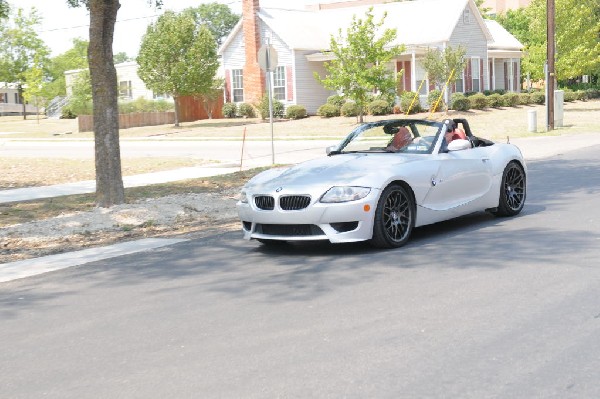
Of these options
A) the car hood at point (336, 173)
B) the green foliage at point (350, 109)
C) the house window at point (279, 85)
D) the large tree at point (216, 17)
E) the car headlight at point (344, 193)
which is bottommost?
the car headlight at point (344, 193)

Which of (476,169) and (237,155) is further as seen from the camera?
(237,155)

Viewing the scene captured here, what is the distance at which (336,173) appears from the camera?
30.3 feet

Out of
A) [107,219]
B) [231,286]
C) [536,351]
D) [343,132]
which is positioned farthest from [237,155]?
[536,351]

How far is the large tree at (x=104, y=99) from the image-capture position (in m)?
13.6

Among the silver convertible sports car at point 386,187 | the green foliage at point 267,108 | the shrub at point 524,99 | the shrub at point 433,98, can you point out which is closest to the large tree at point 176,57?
the green foliage at point 267,108

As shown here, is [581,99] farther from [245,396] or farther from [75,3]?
[245,396]

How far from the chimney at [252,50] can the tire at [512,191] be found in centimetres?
3890

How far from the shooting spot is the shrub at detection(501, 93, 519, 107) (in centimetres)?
4603

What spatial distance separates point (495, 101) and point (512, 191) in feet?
116

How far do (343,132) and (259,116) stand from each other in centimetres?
1427

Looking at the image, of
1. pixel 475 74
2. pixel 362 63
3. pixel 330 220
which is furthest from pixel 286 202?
pixel 475 74

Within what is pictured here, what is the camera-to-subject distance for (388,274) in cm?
791

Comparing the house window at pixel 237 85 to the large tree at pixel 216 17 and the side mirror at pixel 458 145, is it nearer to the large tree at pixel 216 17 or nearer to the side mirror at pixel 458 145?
the side mirror at pixel 458 145

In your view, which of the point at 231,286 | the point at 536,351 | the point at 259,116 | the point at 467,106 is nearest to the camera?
the point at 536,351
